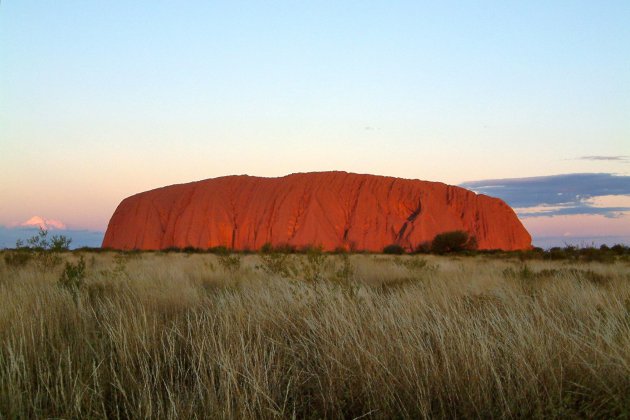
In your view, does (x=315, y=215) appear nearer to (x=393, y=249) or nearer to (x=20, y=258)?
(x=393, y=249)

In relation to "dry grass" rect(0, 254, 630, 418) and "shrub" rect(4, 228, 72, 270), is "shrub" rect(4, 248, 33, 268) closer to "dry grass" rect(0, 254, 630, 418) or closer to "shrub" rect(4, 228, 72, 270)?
"shrub" rect(4, 228, 72, 270)

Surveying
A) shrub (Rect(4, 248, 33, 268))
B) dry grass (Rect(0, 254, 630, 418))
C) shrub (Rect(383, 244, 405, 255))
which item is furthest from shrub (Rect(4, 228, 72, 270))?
shrub (Rect(383, 244, 405, 255))

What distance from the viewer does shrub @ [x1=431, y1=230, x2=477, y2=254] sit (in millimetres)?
48906

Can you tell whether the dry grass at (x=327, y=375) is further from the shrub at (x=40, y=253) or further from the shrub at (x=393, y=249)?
the shrub at (x=393, y=249)

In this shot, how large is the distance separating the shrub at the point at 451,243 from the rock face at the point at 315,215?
366 centimetres

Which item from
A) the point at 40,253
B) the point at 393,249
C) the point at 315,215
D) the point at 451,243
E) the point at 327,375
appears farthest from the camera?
the point at 315,215

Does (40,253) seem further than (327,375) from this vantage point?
Yes

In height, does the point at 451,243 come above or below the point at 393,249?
above

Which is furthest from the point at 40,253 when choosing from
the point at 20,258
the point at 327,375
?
the point at 327,375

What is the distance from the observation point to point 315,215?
57688 mm

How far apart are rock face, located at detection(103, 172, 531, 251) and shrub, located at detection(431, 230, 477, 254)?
3.66 meters

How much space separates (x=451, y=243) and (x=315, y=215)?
16446 millimetres

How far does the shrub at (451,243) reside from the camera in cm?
4891

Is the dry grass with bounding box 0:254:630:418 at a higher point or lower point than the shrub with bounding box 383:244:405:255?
higher
